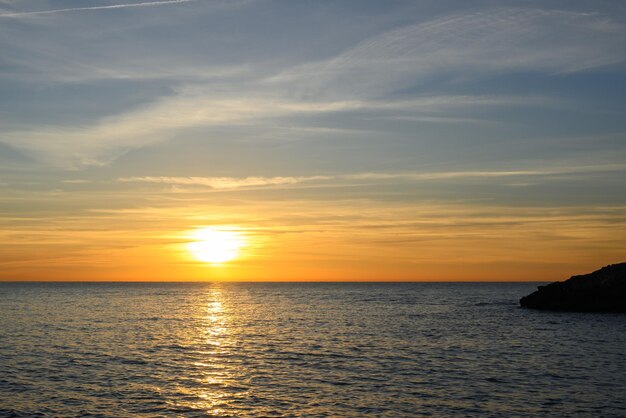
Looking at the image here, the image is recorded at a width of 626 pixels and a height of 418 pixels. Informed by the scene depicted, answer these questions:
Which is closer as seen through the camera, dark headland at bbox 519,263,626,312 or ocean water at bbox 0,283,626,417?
ocean water at bbox 0,283,626,417

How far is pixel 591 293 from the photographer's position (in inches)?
3927

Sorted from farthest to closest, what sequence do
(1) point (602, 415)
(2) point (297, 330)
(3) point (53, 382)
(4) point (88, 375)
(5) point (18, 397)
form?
(2) point (297, 330) → (4) point (88, 375) → (3) point (53, 382) → (5) point (18, 397) → (1) point (602, 415)

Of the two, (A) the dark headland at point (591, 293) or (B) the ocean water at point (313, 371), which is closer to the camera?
(B) the ocean water at point (313, 371)

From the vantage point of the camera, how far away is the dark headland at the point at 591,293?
9588cm

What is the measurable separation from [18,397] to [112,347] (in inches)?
850

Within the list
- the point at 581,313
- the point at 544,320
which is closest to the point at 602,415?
the point at 544,320

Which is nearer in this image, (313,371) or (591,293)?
(313,371)

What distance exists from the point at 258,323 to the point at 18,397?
52318 millimetres

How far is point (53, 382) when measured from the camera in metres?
37.1

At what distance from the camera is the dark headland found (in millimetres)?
95875

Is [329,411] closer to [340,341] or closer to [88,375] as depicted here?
[88,375]

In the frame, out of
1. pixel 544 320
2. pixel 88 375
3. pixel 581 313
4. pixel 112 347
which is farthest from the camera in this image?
pixel 581 313

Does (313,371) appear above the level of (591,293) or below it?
below

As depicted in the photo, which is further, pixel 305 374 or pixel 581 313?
pixel 581 313
